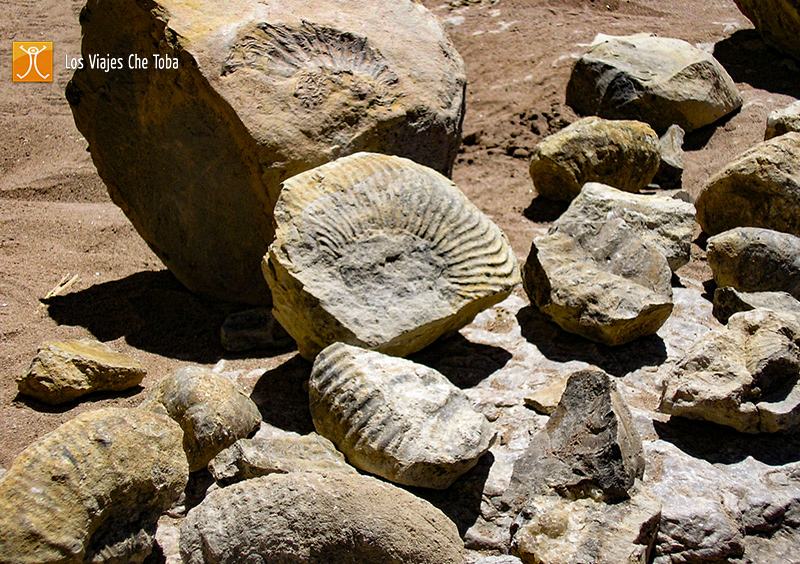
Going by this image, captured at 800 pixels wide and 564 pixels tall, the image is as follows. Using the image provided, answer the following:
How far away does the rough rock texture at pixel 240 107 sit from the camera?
3.96 meters

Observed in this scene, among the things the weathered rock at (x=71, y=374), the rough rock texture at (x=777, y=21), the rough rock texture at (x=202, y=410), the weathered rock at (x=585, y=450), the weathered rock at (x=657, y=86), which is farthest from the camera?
the rough rock texture at (x=777, y=21)

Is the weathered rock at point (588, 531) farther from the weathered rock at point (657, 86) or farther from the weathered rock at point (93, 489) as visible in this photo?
the weathered rock at point (657, 86)

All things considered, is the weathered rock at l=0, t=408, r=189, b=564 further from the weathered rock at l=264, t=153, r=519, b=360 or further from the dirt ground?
the weathered rock at l=264, t=153, r=519, b=360

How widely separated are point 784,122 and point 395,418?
3788 millimetres

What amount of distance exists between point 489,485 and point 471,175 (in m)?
3.67

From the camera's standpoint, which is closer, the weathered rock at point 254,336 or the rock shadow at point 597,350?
the rock shadow at point 597,350

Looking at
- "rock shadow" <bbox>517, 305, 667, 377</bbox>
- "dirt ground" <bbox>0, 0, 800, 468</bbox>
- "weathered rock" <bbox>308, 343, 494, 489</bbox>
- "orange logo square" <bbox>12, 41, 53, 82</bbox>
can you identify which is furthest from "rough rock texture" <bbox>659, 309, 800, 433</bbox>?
"orange logo square" <bbox>12, 41, 53, 82</bbox>

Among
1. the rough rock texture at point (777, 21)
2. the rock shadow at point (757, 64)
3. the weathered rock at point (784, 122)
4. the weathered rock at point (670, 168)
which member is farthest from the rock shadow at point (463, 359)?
the rough rock texture at point (777, 21)

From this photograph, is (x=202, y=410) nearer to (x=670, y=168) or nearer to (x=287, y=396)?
(x=287, y=396)

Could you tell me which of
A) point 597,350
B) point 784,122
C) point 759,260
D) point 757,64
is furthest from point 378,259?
point 757,64

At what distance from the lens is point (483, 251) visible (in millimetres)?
3750

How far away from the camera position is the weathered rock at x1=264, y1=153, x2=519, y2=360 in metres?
3.46

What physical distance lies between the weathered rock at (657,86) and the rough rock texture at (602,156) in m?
0.80

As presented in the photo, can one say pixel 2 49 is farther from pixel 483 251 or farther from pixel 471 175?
pixel 483 251
